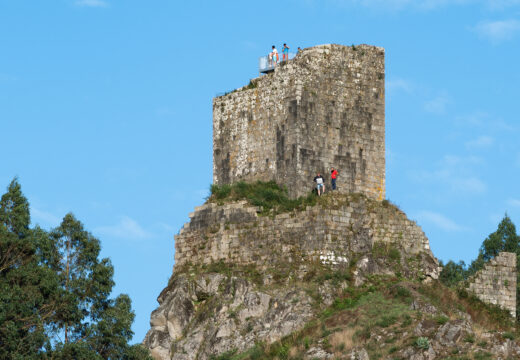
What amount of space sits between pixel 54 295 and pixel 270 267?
894cm

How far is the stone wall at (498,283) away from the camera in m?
54.4

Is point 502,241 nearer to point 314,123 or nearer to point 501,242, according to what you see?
point 501,242

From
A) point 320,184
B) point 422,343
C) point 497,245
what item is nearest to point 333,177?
point 320,184

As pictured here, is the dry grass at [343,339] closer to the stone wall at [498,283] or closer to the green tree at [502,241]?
the stone wall at [498,283]

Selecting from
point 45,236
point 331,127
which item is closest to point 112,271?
point 45,236

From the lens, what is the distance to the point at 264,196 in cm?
5544

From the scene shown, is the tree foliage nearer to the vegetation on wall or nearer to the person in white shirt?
the person in white shirt

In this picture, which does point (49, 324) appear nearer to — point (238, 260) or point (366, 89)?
point (238, 260)

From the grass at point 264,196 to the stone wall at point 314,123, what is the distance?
42 centimetres

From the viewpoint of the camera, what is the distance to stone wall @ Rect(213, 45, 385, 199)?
183 ft

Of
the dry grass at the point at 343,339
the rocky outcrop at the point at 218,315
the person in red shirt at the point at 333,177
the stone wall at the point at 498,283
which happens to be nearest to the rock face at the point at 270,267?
the rocky outcrop at the point at 218,315

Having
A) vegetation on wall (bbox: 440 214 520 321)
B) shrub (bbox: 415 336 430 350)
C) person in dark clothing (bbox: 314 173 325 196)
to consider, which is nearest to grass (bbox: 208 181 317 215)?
person in dark clothing (bbox: 314 173 325 196)

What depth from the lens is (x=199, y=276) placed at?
54688mm

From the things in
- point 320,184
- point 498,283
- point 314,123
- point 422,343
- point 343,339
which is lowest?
point 422,343
